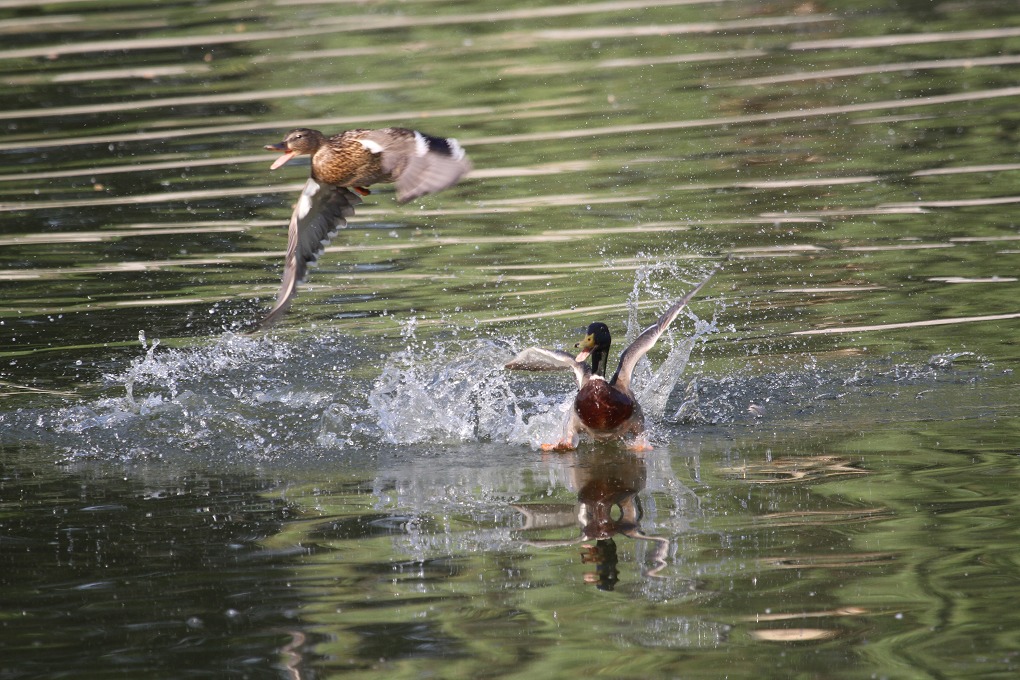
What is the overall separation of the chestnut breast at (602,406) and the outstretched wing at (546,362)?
152 millimetres

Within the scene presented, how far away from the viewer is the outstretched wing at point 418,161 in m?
6.78

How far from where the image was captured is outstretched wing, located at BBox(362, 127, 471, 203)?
678 centimetres

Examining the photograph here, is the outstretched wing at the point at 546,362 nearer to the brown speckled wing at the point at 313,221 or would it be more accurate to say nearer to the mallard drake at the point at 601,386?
the mallard drake at the point at 601,386

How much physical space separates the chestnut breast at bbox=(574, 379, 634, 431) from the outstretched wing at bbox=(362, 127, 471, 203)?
4.36 feet

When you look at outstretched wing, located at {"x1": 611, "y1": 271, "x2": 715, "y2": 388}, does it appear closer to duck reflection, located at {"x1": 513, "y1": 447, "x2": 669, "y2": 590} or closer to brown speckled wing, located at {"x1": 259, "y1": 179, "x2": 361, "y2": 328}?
duck reflection, located at {"x1": 513, "y1": 447, "x2": 669, "y2": 590}

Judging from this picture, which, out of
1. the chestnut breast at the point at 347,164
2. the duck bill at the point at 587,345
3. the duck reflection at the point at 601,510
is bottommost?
the duck reflection at the point at 601,510

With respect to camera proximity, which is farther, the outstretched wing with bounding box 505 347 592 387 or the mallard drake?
the outstretched wing with bounding box 505 347 592 387

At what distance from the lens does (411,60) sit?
18156 millimetres

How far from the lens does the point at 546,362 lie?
778 centimetres

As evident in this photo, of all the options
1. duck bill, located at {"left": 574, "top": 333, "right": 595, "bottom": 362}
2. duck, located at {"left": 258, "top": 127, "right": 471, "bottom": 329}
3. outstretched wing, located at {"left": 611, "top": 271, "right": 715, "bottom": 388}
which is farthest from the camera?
duck bill, located at {"left": 574, "top": 333, "right": 595, "bottom": 362}

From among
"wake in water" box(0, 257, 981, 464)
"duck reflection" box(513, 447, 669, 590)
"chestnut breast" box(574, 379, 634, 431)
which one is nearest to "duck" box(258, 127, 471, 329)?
"wake in water" box(0, 257, 981, 464)

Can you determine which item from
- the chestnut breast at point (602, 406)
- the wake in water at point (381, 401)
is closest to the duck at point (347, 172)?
the wake in water at point (381, 401)

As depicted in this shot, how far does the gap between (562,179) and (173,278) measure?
3722 millimetres

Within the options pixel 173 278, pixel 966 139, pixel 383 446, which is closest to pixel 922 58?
pixel 966 139
